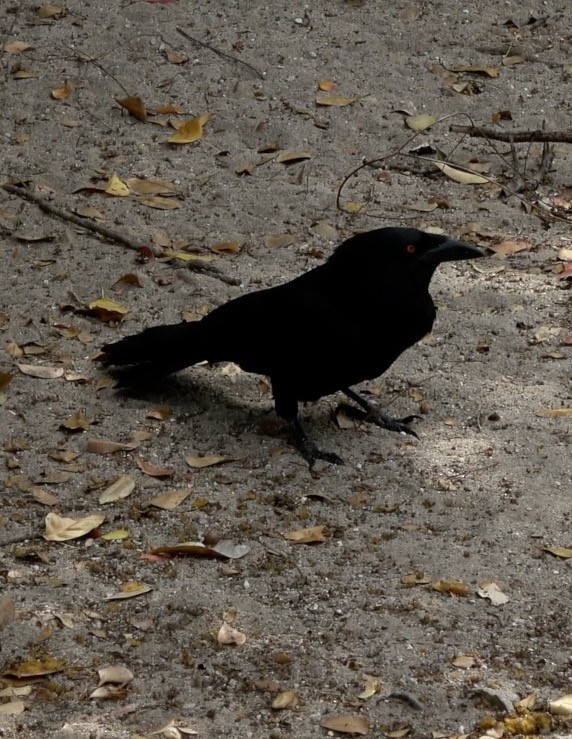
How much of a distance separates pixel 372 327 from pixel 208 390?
3.59 ft

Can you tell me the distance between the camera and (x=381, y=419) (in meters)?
5.41

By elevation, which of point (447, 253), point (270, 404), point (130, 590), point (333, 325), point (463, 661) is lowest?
point (270, 404)

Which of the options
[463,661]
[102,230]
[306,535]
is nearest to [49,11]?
[102,230]

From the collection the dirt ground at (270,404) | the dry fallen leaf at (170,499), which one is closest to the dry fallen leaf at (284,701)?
the dirt ground at (270,404)

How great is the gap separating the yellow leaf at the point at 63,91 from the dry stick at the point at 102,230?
98 centimetres

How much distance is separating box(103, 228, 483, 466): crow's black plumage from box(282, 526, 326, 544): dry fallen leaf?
1.87 feet

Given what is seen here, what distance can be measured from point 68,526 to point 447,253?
1.86m

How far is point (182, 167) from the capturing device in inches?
292

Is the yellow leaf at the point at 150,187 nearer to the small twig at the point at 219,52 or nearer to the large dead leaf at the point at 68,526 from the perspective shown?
the small twig at the point at 219,52

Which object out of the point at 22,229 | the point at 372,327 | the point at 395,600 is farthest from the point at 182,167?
the point at 395,600

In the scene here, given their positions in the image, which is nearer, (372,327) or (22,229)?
(372,327)

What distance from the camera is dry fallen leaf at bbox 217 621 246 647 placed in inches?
154

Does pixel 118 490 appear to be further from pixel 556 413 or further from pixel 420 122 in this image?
pixel 420 122

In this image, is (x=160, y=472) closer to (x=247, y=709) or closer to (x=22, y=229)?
(x=247, y=709)
